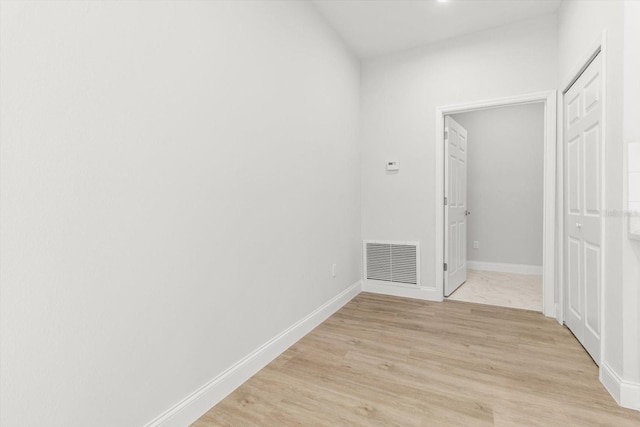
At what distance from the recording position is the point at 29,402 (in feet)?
3.32

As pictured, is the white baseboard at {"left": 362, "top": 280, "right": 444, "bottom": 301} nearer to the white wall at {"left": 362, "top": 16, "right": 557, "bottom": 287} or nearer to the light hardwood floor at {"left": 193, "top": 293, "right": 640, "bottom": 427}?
the white wall at {"left": 362, "top": 16, "right": 557, "bottom": 287}

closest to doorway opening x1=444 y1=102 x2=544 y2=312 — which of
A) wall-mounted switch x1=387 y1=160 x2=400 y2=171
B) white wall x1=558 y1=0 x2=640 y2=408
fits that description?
wall-mounted switch x1=387 y1=160 x2=400 y2=171

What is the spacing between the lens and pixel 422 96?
3.42 meters

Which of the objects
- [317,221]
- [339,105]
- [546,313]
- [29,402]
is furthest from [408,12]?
[29,402]

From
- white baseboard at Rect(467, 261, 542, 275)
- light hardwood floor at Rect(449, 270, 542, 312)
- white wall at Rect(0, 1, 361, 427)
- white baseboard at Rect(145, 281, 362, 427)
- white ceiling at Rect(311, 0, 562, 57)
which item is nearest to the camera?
white wall at Rect(0, 1, 361, 427)

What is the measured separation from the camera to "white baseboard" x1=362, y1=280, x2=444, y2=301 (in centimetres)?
344

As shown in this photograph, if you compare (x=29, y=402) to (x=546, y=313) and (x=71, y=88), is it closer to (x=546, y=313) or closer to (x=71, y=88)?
(x=71, y=88)

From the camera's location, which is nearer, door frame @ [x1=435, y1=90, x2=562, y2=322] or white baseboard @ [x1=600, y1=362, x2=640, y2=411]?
white baseboard @ [x1=600, y1=362, x2=640, y2=411]

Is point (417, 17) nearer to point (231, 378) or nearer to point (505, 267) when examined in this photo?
point (231, 378)

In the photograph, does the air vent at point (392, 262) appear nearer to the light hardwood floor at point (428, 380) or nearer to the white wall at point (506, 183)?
the light hardwood floor at point (428, 380)

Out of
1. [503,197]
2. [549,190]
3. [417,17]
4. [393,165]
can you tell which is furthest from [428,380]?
[503,197]

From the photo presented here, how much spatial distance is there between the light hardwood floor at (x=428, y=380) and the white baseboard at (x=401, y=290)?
601 millimetres

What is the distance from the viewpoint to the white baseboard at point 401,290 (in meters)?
3.44

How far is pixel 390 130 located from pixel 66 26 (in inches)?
118
